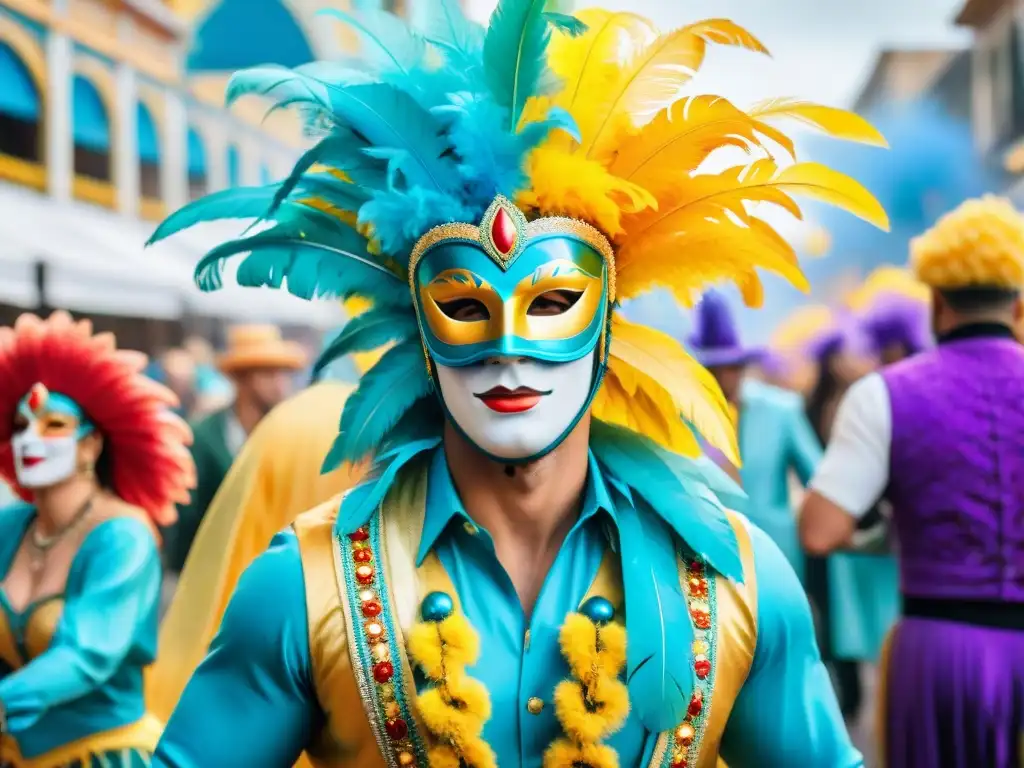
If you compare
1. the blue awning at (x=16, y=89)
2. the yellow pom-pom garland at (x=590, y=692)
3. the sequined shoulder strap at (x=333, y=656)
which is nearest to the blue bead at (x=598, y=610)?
the yellow pom-pom garland at (x=590, y=692)

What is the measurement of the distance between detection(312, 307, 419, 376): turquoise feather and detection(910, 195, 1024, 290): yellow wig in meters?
1.75

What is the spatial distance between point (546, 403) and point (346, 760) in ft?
2.03

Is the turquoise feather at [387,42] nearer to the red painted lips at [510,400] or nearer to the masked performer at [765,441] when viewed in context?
the red painted lips at [510,400]

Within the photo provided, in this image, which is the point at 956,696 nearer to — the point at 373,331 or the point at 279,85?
the point at 373,331

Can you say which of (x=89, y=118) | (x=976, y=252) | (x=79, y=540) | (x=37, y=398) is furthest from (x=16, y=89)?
(x=976, y=252)

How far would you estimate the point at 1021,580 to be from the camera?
2.86 m

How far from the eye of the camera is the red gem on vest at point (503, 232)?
1.67 meters

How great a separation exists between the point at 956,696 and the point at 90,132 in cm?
682

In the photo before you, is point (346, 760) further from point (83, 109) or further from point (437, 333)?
point (83, 109)

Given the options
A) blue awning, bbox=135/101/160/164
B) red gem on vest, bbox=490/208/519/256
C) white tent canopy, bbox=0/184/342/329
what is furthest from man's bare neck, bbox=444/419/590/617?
blue awning, bbox=135/101/160/164

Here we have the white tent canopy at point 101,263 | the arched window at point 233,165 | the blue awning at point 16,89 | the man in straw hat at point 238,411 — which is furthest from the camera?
the arched window at point 233,165

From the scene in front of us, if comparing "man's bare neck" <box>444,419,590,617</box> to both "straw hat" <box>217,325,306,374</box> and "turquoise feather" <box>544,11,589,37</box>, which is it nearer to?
"turquoise feather" <box>544,11,589,37</box>

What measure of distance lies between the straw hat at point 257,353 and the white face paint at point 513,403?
147 inches

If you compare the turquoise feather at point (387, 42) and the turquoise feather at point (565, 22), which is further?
the turquoise feather at point (387, 42)
